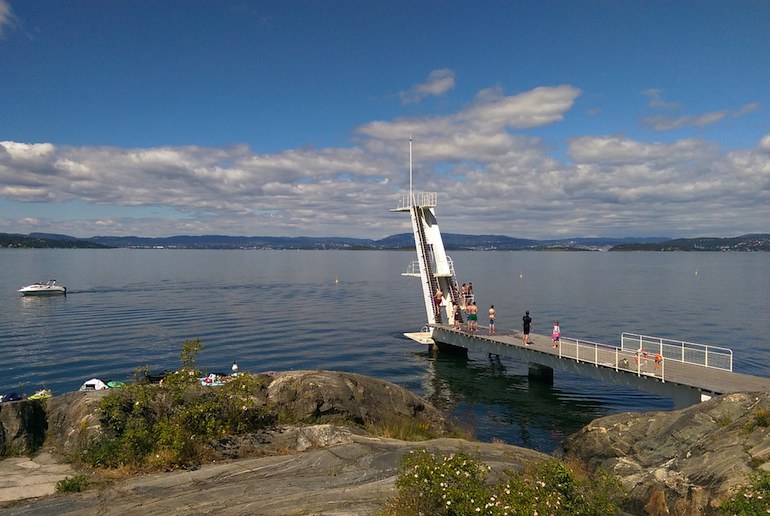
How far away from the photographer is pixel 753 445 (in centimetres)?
1114

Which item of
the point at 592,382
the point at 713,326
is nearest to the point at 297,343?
the point at 592,382

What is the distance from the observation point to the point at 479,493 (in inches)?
275

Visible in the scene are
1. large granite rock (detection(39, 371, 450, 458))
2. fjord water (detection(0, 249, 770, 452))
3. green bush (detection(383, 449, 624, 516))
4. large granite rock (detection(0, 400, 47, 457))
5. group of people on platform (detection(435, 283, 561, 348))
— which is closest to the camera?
green bush (detection(383, 449, 624, 516))

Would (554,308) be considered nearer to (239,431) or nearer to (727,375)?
(727,375)

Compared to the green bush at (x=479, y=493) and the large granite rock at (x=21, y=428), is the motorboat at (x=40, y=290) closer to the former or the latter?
the large granite rock at (x=21, y=428)

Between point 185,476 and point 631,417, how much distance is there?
13986 millimetres

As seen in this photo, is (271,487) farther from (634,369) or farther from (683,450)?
(634,369)

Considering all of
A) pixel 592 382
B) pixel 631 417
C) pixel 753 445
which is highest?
pixel 753 445

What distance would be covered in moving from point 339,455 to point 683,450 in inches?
372

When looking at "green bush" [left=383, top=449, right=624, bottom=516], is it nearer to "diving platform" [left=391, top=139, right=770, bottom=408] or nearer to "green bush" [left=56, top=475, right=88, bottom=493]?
"green bush" [left=56, top=475, right=88, bottom=493]

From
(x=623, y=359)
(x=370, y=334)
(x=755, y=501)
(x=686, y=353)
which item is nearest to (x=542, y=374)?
(x=623, y=359)

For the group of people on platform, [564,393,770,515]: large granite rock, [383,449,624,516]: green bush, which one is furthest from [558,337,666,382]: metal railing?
[383,449,624,516]: green bush

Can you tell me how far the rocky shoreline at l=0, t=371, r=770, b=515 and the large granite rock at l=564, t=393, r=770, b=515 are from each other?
33 mm

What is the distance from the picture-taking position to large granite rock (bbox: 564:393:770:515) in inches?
404
